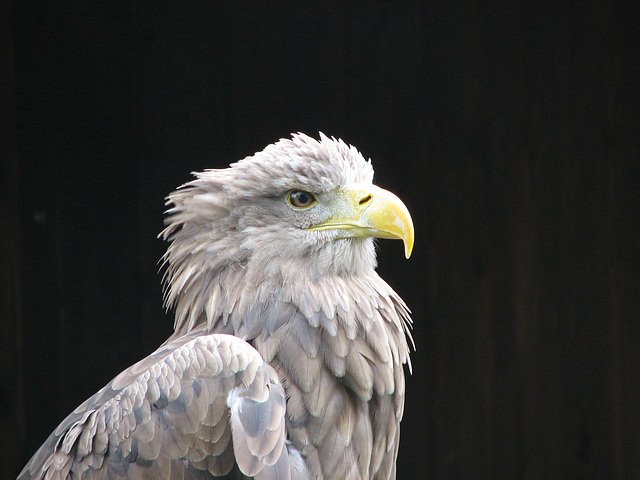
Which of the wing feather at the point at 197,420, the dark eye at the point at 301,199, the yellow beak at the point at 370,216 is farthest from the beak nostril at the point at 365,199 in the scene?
the wing feather at the point at 197,420

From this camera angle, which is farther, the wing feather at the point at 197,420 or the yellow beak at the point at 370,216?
the yellow beak at the point at 370,216

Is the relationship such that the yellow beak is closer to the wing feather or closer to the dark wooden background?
the wing feather

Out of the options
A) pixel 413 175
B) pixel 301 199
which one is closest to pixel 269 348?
pixel 301 199

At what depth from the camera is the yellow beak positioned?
227cm

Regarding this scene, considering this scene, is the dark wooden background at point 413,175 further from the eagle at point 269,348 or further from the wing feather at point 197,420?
the wing feather at point 197,420

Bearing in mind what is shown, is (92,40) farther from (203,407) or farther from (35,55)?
(203,407)

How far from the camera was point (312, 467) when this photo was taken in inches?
85.7

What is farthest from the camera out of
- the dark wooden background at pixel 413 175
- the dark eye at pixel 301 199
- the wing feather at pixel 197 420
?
the dark wooden background at pixel 413 175

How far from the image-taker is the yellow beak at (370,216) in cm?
227

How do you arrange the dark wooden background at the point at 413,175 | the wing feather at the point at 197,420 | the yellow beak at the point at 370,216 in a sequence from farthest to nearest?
the dark wooden background at the point at 413,175, the yellow beak at the point at 370,216, the wing feather at the point at 197,420

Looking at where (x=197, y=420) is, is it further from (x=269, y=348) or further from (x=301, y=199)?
(x=301, y=199)

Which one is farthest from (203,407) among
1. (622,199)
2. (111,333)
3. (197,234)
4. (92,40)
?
(622,199)

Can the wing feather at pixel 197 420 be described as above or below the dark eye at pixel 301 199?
below

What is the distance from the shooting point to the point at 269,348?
2.24m
